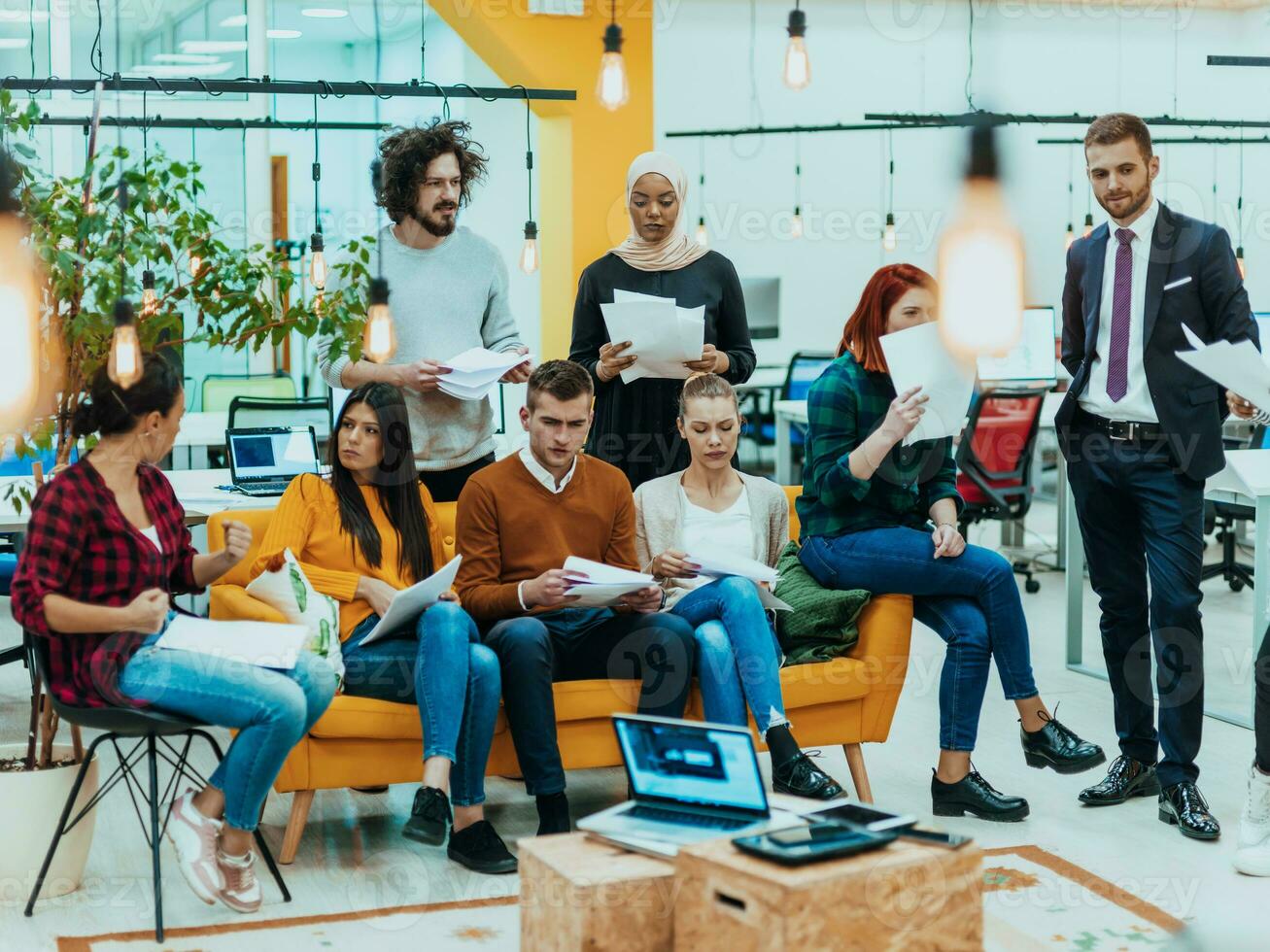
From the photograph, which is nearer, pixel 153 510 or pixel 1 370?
pixel 1 370

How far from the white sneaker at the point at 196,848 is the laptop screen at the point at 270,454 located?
1851 mm

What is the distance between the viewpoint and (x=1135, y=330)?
359 centimetres

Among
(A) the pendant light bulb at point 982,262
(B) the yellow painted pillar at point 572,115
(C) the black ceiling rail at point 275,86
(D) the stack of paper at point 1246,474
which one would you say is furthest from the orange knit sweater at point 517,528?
(B) the yellow painted pillar at point 572,115

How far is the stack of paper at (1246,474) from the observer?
14.0 ft

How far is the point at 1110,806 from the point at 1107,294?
1282mm

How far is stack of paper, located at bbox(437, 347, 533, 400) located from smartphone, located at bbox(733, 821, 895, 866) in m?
1.71

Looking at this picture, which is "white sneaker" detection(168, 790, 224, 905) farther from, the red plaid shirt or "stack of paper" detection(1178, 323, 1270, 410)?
"stack of paper" detection(1178, 323, 1270, 410)

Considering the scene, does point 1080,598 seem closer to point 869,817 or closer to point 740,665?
point 740,665

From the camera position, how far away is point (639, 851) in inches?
95.5

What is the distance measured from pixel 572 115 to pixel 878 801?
17.6 ft

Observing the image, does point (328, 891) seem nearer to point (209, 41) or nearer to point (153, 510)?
point (153, 510)

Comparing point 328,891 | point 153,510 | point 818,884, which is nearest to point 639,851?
point 818,884

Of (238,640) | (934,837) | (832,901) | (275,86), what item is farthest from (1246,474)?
(275,86)

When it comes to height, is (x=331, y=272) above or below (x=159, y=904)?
above
